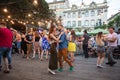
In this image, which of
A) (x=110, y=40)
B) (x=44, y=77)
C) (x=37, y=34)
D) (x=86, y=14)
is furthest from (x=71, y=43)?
(x=86, y=14)

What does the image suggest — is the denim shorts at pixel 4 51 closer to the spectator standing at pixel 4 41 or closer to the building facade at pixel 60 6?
the spectator standing at pixel 4 41

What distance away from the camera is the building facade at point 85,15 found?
2865 inches

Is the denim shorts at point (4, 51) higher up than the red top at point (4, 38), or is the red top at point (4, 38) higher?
the red top at point (4, 38)

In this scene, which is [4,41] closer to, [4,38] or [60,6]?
[4,38]

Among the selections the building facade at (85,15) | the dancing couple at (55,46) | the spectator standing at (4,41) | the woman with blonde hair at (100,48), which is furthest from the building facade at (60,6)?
the spectator standing at (4,41)

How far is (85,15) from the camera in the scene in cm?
7669

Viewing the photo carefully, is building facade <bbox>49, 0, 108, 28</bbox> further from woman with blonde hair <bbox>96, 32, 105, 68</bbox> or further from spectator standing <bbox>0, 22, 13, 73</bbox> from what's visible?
spectator standing <bbox>0, 22, 13, 73</bbox>

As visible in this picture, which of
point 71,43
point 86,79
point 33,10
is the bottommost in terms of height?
point 86,79

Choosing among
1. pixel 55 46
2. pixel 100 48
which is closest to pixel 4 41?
pixel 55 46

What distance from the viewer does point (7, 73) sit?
790 centimetres

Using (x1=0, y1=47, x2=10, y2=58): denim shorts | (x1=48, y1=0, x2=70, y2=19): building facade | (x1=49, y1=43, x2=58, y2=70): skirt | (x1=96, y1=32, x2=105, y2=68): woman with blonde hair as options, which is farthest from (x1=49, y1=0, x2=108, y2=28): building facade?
(x1=0, y1=47, x2=10, y2=58): denim shorts

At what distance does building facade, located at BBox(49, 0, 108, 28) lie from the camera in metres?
72.8

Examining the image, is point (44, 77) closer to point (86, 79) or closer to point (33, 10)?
point (86, 79)

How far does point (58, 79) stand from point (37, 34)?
22.8 ft
